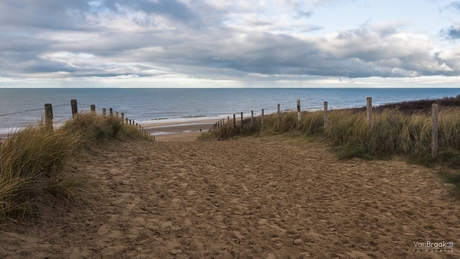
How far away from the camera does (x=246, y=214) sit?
209 inches

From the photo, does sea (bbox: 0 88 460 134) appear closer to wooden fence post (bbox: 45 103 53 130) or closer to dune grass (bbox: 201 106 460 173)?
wooden fence post (bbox: 45 103 53 130)

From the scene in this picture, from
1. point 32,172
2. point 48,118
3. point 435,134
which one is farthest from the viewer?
point 435,134

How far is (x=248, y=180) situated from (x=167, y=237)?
11.5 ft

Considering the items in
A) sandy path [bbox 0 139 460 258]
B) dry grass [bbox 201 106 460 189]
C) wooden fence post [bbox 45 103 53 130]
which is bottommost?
sandy path [bbox 0 139 460 258]

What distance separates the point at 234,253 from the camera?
154 inches

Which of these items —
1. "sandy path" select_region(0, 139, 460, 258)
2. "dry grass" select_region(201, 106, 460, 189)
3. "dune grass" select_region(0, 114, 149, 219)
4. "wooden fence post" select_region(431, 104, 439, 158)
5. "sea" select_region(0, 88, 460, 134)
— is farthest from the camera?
"sea" select_region(0, 88, 460, 134)

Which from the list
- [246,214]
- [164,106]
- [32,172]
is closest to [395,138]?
[246,214]

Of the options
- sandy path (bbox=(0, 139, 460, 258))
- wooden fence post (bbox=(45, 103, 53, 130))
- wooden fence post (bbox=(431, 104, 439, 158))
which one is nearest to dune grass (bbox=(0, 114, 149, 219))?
sandy path (bbox=(0, 139, 460, 258))

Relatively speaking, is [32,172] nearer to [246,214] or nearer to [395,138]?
[246,214]

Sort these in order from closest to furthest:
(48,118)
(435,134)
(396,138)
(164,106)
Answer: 1. (48,118)
2. (435,134)
3. (396,138)
4. (164,106)

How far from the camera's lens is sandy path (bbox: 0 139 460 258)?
156 inches

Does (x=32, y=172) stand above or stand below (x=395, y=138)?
above

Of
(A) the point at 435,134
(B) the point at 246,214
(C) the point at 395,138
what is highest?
(A) the point at 435,134

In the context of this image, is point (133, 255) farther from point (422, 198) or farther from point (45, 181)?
point (422, 198)
